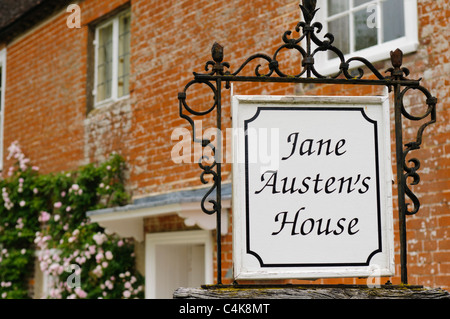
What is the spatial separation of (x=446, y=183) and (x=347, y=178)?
2266 mm

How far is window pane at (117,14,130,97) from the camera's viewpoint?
8.84 meters

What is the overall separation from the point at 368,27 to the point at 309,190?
3237mm

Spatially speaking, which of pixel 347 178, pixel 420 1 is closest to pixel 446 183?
pixel 420 1

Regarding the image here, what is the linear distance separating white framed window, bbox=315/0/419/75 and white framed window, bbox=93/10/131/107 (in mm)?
3573

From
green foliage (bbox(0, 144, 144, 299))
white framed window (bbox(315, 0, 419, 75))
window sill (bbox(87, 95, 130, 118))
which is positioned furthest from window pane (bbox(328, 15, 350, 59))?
green foliage (bbox(0, 144, 144, 299))

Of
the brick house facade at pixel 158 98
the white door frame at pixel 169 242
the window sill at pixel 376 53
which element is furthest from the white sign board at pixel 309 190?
the white door frame at pixel 169 242

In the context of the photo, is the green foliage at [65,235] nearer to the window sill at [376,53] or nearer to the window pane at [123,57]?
the window pane at [123,57]

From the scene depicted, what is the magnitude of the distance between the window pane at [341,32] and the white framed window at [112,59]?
359 cm

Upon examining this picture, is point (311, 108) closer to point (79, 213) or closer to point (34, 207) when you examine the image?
point (79, 213)

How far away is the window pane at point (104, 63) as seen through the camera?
9227mm

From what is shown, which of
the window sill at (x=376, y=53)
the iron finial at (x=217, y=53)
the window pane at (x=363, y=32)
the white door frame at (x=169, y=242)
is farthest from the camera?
the white door frame at (x=169, y=242)

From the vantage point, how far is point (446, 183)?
4.82 m

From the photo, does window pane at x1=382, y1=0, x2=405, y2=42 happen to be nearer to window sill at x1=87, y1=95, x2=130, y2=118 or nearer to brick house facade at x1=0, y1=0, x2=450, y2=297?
brick house facade at x1=0, y1=0, x2=450, y2=297

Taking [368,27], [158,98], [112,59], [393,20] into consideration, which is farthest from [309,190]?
[112,59]
